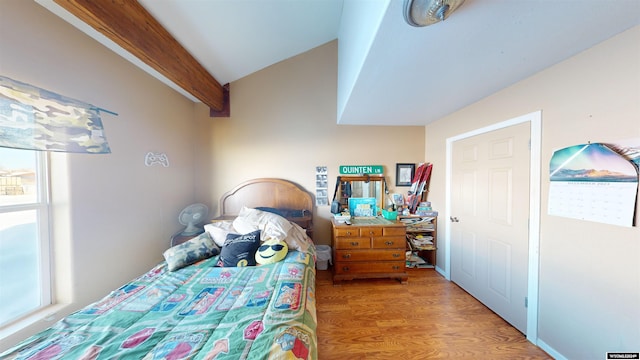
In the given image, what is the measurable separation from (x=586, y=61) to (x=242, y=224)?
9.76 ft

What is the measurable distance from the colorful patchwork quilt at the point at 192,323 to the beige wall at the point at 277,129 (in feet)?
5.05

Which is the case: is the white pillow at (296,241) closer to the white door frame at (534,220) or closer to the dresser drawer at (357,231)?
the dresser drawer at (357,231)

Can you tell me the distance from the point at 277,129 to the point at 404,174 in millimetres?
2005

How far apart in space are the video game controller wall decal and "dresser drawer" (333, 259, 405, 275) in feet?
7.73

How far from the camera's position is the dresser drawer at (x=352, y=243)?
2357mm

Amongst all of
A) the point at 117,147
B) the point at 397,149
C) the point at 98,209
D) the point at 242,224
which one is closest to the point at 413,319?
the point at 242,224

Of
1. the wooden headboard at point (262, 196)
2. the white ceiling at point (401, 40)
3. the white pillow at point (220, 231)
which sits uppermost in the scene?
the white ceiling at point (401, 40)

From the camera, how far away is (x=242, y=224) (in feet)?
6.89

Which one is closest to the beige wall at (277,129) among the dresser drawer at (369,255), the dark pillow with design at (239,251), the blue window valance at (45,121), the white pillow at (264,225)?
the dresser drawer at (369,255)

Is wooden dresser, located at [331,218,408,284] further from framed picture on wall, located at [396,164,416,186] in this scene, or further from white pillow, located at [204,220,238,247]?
white pillow, located at [204,220,238,247]

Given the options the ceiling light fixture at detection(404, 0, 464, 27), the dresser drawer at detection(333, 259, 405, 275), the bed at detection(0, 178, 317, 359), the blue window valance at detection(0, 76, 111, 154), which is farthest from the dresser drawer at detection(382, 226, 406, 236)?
the blue window valance at detection(0, 76, 111, 154)

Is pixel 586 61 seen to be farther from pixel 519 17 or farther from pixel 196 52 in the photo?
pixel 196 52

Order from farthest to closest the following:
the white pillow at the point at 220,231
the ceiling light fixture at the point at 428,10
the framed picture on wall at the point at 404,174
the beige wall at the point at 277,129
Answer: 1. the framed picture on wall at the point at 404,174
2. the beige wall at the point at 277,129
3. the white pillow at the point at 220,231
4. the ceiling light fixture at the point at 428,10

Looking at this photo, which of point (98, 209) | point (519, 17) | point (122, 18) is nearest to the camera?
point (519, 17)
